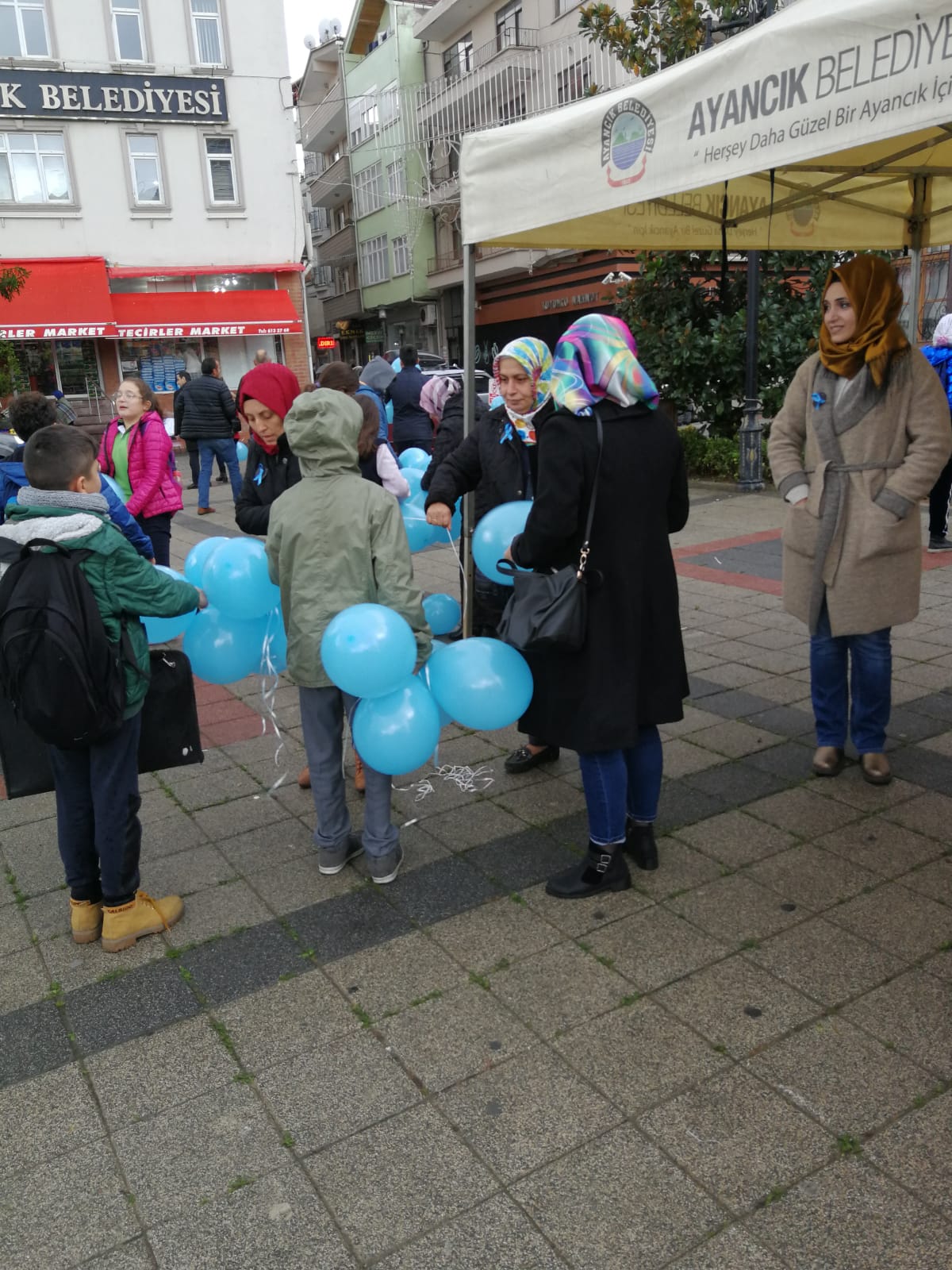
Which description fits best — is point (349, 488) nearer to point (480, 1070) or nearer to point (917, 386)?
point (480, 1070)

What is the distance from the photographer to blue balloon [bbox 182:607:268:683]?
12.0 feet

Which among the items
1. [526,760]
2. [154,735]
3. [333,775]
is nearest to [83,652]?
[154,735]

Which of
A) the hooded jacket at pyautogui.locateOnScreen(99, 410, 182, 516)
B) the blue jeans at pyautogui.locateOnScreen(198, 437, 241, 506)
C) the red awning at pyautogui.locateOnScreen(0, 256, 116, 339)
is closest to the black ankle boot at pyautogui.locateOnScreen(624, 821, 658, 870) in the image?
the hooded jacket at pyautogui.locateOnScreen(99, 410, 182, 516)

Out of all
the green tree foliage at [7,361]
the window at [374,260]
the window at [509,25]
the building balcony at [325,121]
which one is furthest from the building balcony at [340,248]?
the green tree foliage at [7,361]

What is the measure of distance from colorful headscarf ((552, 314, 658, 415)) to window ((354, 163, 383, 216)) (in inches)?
1472

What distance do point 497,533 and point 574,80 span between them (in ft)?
82.3

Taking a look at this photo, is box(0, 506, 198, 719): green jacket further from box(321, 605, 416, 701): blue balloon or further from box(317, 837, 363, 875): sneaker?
box(317, 837, 363, 875): sneaker

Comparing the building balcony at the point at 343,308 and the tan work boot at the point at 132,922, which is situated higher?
the building balcony at the point at 343,308

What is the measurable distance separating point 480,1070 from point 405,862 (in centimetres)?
121

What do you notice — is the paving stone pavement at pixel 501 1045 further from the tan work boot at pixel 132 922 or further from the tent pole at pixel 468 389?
the tent pole at pixel 468 389

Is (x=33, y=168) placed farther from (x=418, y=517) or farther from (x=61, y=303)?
(x=418, y=517)

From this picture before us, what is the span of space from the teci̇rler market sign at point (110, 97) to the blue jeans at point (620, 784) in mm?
25996

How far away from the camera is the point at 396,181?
Answer: 3534cm

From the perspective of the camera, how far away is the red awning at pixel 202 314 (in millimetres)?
24391
